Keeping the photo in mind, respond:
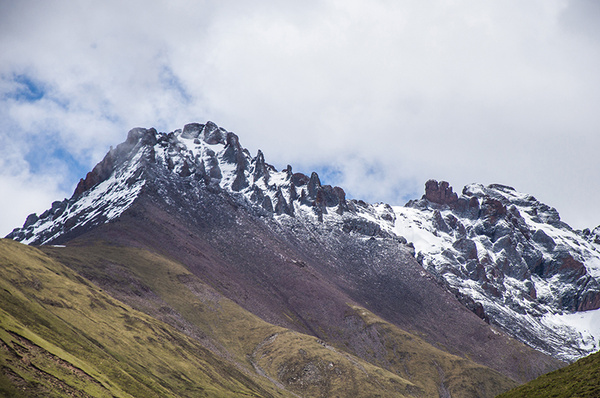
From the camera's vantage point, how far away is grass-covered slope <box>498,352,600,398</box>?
5575 cm

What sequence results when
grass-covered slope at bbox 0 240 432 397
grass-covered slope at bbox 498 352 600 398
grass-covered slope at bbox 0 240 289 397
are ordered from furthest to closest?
grass-covered slope at bbox 0 240 432 397, grass-covered slope at bbox 0 240 289 397, grass-covered slope at bbox 498 352 600 398

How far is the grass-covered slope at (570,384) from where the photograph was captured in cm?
5575

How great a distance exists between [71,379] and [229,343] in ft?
401

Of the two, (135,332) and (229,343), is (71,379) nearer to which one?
(135,332)

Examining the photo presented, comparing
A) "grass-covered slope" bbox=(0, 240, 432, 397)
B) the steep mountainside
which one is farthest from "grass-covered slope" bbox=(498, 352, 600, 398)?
"grass-covered slope" bbox=(0, 240, 432, 397)

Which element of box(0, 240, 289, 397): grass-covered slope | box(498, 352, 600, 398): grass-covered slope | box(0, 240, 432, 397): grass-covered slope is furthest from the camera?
box(0, 240, 432, 397): grass-covered slope

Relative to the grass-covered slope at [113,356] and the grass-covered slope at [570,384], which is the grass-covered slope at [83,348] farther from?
the grass-covered slope at [570,384]

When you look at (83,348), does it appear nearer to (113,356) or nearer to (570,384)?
(113,356)

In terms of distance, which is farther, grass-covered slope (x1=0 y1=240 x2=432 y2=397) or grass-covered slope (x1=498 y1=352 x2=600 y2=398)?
grass-covered slope (x1=0 y1=240 x2=432 y2=397)

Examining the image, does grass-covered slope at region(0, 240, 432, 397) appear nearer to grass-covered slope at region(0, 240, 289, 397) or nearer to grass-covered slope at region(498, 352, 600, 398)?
grass-covered slope at region(0, 240, 289, 397)

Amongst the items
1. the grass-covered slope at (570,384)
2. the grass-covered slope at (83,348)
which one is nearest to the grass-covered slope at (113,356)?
the grass-covered slope at (83,348)

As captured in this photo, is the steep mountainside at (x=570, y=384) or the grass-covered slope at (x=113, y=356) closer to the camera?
the steep mountainside at (x=570, y=384)

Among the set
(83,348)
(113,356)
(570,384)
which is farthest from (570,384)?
(113,356)

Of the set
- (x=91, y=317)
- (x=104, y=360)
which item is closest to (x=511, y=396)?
(x=104, y=360)
